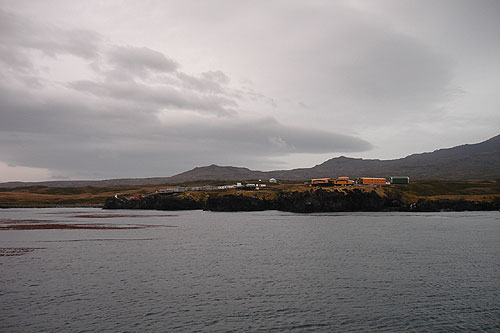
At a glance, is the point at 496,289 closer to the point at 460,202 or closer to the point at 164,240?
the point at 164,240

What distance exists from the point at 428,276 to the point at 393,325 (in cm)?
1960

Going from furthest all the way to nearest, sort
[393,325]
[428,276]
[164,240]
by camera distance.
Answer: [164,240]
[428,276]
[393,325]

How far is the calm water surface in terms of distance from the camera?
33500 millimetres

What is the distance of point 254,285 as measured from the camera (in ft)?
150

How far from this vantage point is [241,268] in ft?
180

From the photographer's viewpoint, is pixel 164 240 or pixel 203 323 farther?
pixel 164 240

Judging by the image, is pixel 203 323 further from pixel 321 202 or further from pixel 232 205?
pixel 232 205

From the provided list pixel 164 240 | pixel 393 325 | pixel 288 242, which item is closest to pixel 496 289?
pixel 393 325

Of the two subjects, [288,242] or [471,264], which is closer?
[471,264]

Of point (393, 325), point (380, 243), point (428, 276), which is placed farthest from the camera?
point (380, 243)

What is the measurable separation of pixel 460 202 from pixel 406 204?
859 inches

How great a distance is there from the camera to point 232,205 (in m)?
200

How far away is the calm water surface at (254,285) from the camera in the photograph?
3350 centimetres

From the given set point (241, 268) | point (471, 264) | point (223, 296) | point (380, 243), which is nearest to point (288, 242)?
point (380, 243)
